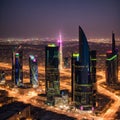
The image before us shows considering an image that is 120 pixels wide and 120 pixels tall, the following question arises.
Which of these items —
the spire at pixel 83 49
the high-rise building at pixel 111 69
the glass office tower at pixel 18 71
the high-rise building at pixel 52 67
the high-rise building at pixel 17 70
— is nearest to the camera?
the spire at pixel 83 49

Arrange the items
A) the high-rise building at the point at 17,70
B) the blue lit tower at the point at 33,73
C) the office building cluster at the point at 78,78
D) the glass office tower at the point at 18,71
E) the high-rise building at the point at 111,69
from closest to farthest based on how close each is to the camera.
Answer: the office building cluster at the point at 78,78, the blue lit tower at the point at 33,73, the glass office tower at the point at 18,71, the high-rise building at the point at 17,70, the high-rise building at the point at 111,69

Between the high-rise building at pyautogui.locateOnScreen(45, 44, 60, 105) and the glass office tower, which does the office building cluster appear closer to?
the high-rise building at pyautogui.locateOnScreen(45, 44, 60, 105)

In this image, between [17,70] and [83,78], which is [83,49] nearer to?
[83,78]

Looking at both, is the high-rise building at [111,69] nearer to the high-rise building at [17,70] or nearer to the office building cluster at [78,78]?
the office building cluster at [78,78]

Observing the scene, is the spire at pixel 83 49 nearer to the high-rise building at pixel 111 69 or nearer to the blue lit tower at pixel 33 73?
the blue lit tower at pixel 33 73

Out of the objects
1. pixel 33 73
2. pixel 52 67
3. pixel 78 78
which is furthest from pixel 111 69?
pixel 78 78

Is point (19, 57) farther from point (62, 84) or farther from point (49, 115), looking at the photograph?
point (49, 115)

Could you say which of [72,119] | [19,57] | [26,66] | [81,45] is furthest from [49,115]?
[26,66]

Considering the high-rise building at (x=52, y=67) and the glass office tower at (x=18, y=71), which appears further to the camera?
the glass office tower at (x=18, y=71)

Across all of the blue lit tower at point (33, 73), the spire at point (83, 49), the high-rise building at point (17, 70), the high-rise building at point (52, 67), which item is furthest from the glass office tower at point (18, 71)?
the spire at point (83, 49)

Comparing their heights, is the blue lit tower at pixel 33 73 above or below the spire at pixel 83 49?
below

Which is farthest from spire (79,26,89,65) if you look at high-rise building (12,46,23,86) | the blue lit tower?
high-rise building (12,46,23,86)
